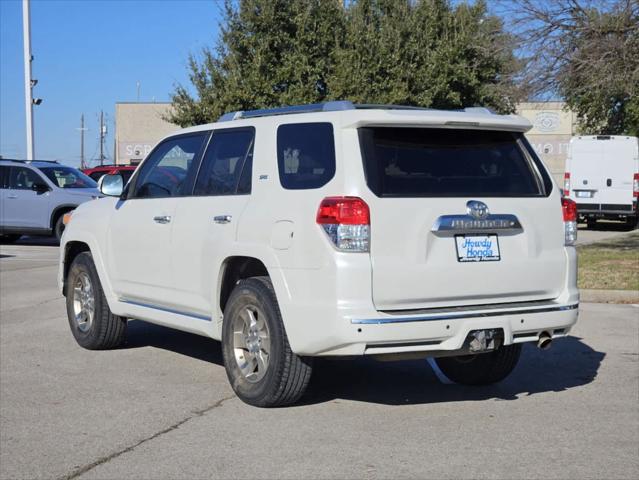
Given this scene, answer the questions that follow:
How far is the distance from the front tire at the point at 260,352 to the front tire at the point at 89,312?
213cm

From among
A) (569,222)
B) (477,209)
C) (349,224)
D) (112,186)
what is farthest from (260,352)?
(112,186)

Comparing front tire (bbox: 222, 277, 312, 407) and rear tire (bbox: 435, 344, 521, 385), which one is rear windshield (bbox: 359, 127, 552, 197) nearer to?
front tire (bbox: 222, 277, 312, 407)

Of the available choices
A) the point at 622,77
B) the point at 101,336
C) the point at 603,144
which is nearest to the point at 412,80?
the point at 603,144

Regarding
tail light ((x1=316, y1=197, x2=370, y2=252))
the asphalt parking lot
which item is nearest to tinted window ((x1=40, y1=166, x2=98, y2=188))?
the asphalt parking lot

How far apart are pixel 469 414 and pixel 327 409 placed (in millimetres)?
946

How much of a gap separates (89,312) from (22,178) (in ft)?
45.8

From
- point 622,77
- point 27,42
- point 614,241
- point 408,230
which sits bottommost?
point 614,241

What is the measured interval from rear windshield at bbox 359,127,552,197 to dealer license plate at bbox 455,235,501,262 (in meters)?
0.29

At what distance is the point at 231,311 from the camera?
6.59 meters

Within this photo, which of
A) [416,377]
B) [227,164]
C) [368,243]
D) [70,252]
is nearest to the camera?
[368,243]

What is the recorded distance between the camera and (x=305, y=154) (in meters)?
6.27

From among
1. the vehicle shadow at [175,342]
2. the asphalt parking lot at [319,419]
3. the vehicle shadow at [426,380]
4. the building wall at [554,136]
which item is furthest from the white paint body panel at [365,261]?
the building wall at [554,136]

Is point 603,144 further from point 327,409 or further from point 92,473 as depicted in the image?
point 92,473

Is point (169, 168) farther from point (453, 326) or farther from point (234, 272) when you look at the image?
point (453, 326)
